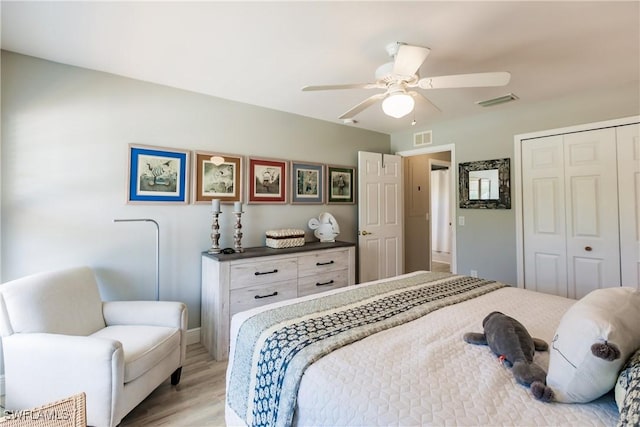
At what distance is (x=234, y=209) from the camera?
290cm

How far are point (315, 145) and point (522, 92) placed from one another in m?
2.18

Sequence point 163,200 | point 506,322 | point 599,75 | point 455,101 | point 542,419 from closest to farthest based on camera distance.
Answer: point 542,419 < point 506,322 < point 599,75 < point 163,200 < point 455,101

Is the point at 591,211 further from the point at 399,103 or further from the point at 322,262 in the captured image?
the point at 322,262

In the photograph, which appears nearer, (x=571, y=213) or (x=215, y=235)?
(x=215, y=235)

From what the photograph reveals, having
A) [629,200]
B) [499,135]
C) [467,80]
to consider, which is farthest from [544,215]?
[467,80]

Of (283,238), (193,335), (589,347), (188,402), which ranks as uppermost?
(283,238)

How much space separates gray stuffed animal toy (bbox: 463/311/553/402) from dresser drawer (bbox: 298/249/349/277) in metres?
1.85

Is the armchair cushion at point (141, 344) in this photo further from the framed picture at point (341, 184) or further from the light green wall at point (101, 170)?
the framed picture at point (341, 184)

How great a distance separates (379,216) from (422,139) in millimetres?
1232

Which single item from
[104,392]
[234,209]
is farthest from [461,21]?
[104,392]

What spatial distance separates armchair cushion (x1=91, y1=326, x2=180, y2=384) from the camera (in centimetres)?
170

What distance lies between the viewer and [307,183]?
11.9 feet

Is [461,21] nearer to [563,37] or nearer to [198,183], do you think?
[563,37]

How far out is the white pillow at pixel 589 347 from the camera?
89cm
